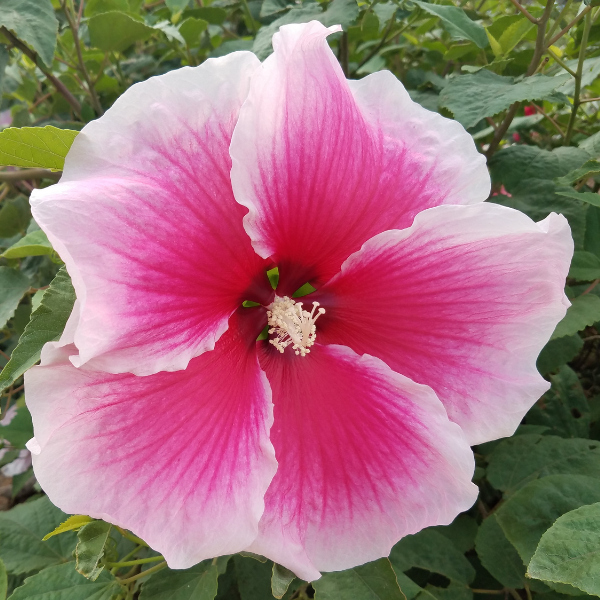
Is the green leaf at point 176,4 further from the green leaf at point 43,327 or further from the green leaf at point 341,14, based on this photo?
the green leaf at point 43,327

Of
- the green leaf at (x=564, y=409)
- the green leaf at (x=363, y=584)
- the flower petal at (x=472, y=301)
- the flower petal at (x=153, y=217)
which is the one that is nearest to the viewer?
the flower petal at (x=153, y=217)

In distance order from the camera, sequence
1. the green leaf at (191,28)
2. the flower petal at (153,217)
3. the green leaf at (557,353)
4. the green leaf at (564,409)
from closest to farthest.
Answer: the flower petal at (153,217)
the green leaf at (557,353)
the green leaf at (564,409)
the green leaf at (191,28)

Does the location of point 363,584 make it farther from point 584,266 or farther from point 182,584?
point 584,266

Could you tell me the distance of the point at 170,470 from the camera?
0.54m

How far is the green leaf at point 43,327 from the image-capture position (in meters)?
0.61

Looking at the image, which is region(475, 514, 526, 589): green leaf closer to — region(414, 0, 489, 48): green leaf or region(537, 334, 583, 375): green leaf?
region(537, 334, 583, 375): green leaf

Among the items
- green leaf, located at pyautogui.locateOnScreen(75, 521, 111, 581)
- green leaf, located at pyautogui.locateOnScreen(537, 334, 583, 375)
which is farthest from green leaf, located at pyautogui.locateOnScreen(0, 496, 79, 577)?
green leaf, located at pyautogui.locateOnScreen(537, 334, 583, 375)

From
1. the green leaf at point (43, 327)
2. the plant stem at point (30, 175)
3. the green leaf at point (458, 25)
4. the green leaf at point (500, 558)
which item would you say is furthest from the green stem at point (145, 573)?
the green leaf at point (458, 25)

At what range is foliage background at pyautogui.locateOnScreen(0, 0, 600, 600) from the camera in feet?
2.13

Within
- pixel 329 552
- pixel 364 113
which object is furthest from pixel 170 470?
pixel 364 113

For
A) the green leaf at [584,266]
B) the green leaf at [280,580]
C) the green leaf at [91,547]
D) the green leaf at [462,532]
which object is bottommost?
the green leaf at [462,532]

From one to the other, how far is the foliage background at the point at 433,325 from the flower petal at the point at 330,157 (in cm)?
23

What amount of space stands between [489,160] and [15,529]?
3.80 feet

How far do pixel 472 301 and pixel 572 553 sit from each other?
29 centimetres
